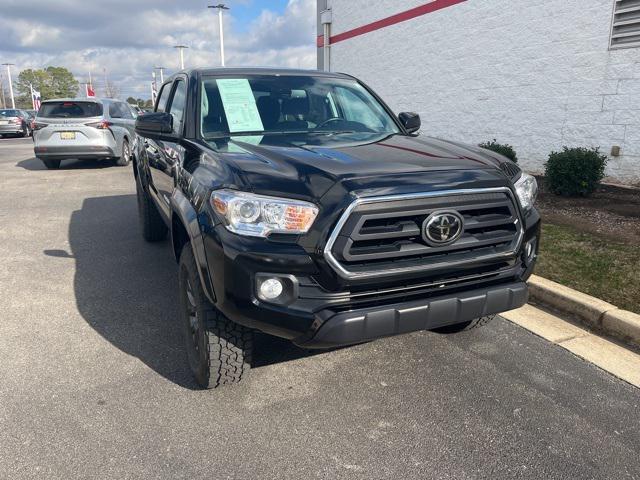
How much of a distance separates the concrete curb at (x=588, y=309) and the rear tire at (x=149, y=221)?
3.80 meters

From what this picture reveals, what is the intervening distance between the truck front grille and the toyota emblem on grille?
2 cm

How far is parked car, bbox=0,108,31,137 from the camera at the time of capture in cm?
2706

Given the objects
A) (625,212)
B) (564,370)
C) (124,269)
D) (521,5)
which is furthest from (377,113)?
(521,5)

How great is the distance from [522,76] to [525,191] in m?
7.65

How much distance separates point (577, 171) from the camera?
6961 millimetres

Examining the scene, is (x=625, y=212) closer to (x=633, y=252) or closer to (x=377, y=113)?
(x=633, y=252)

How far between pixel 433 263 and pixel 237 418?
1.29m

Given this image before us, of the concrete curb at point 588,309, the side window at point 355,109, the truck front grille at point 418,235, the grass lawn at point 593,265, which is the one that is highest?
the side window at point 355,109

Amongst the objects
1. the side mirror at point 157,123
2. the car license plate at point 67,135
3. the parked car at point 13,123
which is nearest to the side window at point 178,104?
the side mirror at point 157,123

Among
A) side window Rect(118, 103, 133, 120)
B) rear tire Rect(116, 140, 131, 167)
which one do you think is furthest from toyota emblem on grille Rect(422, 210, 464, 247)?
side window Rect(118, 103, 133, 120)

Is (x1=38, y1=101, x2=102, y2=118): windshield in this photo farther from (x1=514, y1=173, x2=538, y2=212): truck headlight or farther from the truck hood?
(x1=514, y1=173, x2=538, y2=212): truck headlight

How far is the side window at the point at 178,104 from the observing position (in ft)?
Result: 11.8

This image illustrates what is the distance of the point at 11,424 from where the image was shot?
8.40ft

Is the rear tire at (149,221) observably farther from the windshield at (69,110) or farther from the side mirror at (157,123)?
the windshield at (69,110)
